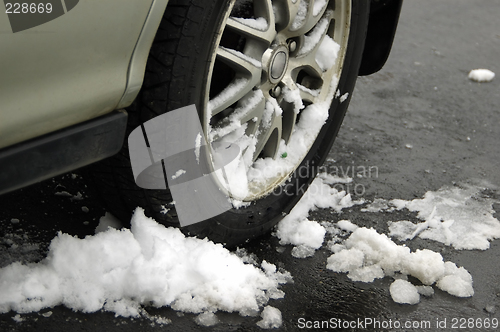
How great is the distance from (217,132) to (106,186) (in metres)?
0.41

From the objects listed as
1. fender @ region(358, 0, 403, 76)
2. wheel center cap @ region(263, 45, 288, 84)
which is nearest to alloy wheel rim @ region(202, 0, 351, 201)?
wheel center cap @ region(263, 45, 288, 84)

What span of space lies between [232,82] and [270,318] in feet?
2.60

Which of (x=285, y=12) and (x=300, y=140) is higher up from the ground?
(x=285, y=12)

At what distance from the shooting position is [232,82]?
6.48ft

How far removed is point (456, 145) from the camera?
10.8 feet

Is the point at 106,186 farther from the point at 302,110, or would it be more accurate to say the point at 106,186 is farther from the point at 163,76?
the point at 302,110

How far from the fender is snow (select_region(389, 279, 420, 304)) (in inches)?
39.6

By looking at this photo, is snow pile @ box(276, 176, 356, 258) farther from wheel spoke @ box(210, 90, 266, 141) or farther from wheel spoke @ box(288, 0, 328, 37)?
wheel spoke @ box(288, 0, 328, 37)

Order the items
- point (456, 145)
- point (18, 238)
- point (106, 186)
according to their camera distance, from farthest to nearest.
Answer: point (456, 145)
point (18, 238)
point (106, 186)

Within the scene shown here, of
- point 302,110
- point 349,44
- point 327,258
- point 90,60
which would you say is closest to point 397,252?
point 327,258

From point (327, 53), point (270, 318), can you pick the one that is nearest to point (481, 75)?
point (327, 53)

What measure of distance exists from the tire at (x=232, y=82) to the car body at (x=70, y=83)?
0.09 metres

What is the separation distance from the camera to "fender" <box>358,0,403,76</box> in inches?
96.2

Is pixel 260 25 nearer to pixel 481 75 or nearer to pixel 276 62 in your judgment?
pixel 276 62
